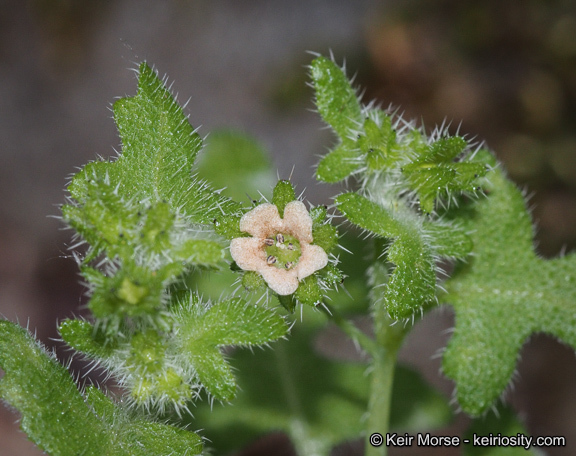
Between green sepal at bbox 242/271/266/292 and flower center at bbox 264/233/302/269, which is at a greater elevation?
flower center at bbox 264/233/302/269

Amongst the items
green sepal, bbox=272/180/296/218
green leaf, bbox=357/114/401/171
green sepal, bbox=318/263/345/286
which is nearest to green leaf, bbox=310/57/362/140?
green leaf, bbox=357/114/401/171

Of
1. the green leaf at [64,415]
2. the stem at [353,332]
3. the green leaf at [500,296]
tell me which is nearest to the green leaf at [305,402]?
the stem at [353,332]

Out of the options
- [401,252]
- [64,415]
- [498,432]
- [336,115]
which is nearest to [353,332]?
[401,252]

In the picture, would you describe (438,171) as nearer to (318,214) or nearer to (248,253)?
(318,214)

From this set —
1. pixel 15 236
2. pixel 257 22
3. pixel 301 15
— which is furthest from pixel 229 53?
pixel 15 236

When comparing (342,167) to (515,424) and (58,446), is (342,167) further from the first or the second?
(515,424)

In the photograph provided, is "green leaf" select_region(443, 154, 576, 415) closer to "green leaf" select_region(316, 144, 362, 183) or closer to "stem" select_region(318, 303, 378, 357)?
"stem" select_region(318, 303, 378, 357)

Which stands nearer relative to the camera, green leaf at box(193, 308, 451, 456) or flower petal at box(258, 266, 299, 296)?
flower petal at box(258, 266, 299, 296)
